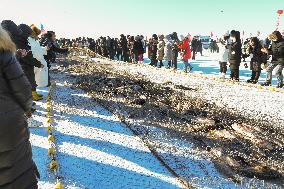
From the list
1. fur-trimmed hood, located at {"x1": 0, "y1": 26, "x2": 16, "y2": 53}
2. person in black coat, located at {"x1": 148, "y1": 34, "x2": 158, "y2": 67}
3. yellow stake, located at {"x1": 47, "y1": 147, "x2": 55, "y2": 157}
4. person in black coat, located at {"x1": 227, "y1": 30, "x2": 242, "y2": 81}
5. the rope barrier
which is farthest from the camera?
person in black coat, located at {"x1": 148, "y1": 34, "x2": 158, "y2": 67}

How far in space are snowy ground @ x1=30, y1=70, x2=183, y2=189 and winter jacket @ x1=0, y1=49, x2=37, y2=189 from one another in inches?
75.4

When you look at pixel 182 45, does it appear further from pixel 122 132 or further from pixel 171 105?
pixel 122 132

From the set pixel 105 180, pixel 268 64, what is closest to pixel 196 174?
pixel 105 180

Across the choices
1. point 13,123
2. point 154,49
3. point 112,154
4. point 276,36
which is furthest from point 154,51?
point 13,123

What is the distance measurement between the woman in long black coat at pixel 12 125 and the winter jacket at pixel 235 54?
12.5 meters

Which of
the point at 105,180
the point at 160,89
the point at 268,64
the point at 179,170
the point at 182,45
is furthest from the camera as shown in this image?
the point at 182,45

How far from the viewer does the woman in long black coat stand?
260cm

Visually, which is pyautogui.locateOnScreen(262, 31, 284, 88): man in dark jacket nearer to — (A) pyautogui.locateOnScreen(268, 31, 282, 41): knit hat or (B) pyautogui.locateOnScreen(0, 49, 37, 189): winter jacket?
(A) pyautogui.locateOnScreen(268, 31, 282, 41): knit hat

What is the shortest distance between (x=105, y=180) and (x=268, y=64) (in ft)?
34.3

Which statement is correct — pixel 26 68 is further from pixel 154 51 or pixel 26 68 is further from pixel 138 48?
pixel 138 48

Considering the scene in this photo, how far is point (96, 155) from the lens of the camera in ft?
18.7

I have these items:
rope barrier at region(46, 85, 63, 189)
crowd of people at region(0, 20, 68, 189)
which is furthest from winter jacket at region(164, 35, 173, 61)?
crowd of people at region(0, 20, 68, 189)

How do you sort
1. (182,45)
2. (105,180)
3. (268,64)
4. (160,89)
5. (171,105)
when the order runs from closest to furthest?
1. (105,180)
2. (171,105)
3. (160,89)
4. (268,64)
5. (182,45)

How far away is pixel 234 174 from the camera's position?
505cm
